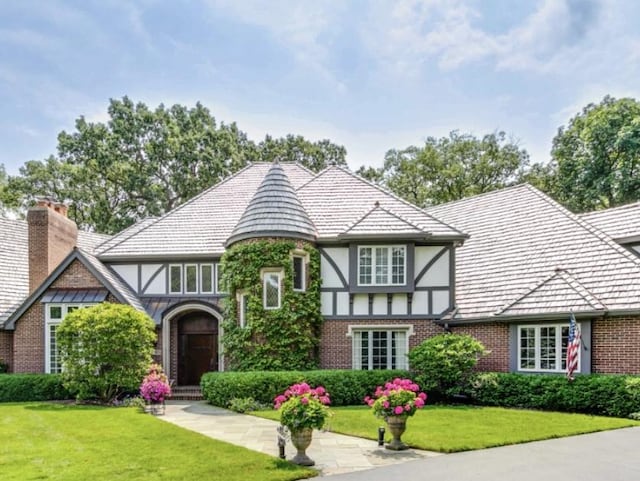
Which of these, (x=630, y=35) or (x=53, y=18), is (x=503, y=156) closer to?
(x=630, y=35)

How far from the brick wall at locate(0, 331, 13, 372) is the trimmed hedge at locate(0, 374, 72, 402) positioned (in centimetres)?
167

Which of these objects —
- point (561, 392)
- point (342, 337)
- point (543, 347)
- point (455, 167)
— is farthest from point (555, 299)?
point (455, 167)

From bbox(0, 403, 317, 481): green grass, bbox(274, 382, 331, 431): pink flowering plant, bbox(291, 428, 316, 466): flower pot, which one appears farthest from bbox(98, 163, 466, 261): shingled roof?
bbox(291, 428, 316, 466): flower pot

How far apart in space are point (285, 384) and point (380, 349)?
147 inches

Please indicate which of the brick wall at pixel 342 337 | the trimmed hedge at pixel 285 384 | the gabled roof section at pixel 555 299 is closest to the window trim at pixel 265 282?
the brick wall at pixel 342 337

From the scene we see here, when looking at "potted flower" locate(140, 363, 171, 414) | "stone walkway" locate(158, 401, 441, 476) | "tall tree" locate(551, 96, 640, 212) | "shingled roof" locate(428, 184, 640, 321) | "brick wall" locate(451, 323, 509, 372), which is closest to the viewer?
"stone walkway" locate(158, 401, 441, 476)

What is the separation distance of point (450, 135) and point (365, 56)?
72.2ft

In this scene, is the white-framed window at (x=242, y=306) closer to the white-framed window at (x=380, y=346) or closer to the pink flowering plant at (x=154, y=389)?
the pink flowering plant at (x=154, y=389)

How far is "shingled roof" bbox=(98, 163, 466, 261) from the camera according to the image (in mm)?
16266

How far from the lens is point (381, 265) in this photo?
643 inches

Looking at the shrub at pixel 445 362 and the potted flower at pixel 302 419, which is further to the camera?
the shrub at pixel 445 362

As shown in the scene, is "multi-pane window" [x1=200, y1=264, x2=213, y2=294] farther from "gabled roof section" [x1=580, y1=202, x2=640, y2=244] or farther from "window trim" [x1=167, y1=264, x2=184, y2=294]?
"gabled roof section" [x1=580, y1=202, x2=640, y2=244]

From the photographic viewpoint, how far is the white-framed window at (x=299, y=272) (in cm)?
1600

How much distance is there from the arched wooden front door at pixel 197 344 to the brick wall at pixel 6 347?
560 centimetres
